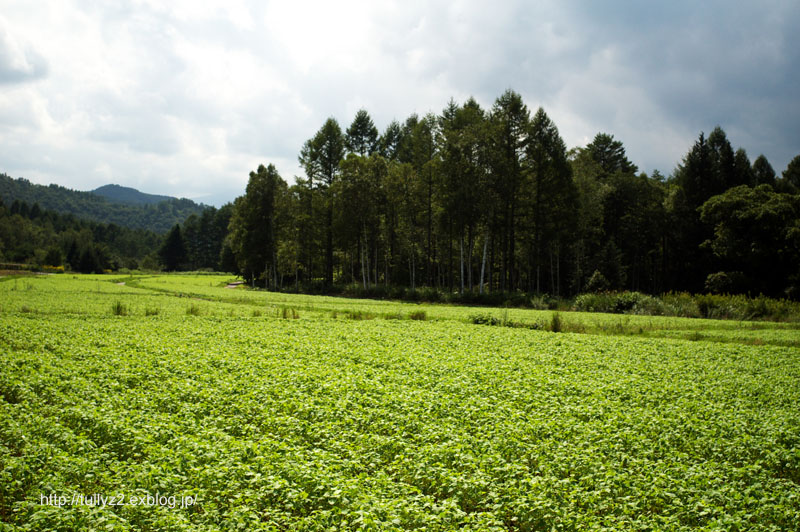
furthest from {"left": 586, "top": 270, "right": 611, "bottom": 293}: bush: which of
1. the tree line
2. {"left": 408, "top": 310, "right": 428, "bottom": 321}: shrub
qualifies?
{"left": 408, "top": 310, "right": 428, "bottom": 321}: shrub

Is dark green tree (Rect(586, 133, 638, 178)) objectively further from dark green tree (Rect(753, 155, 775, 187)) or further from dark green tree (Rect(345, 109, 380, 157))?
dark green tree (Rect(345, 109, 380, 157))

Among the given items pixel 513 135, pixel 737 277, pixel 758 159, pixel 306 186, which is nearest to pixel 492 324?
pixel 513 135

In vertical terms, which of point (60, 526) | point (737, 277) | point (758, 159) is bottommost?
point (60, 526)

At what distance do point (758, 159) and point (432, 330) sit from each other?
6901 centimetres

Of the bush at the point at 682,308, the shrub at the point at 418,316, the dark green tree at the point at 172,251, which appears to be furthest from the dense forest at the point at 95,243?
the bush at the point at 682,308

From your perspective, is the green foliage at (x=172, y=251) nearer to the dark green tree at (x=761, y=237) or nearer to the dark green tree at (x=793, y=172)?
the dark green tree at (x=761, y=237)

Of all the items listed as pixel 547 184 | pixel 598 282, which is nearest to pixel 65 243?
pixel 547 184

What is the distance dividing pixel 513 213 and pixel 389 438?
35944mm

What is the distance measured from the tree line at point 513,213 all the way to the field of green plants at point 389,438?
28336 mm

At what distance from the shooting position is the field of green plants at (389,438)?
4.93m

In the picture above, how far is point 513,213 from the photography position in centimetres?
4022

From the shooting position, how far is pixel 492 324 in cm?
2302

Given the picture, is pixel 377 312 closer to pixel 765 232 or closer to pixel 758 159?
pixel 765 232

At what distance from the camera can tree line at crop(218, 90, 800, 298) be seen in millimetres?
39406
